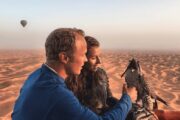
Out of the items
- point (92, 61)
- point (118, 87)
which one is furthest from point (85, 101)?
point (118, 87)

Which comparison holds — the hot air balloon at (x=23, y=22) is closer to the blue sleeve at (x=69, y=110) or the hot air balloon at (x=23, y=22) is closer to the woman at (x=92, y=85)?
the woman at (x=92, y=85)

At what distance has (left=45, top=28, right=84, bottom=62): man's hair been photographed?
2.40 m

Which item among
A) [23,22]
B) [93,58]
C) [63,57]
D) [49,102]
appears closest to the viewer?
[49,102]

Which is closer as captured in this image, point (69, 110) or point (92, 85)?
point (69, 110)

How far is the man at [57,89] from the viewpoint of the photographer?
2309 millimetres

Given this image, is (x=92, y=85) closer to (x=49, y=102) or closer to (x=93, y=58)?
(x=93, y=58)

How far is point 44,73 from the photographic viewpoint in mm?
2395

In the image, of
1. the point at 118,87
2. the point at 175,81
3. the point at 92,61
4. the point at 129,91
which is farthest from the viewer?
the point at 175,81

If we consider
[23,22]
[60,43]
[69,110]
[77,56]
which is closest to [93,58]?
[77,56]

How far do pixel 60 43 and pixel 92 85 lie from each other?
163 cm

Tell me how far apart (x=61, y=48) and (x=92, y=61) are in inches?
67.1

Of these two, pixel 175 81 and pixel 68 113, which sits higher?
pixel 68 113

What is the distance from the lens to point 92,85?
399cm

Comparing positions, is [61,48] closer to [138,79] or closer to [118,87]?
[138,79]
